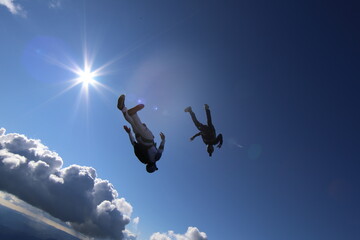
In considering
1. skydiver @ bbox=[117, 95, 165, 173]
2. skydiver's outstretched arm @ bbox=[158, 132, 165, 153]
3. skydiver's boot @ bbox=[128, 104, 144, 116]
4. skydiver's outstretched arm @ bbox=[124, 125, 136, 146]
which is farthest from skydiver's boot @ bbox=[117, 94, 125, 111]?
skydiver's outstretched arm @ bbox=[158, 132, 165, 153]

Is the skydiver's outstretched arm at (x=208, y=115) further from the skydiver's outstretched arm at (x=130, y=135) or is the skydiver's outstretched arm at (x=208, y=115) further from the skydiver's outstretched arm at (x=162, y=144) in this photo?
the skydiver's outstretched arm at (x=130, y=135)

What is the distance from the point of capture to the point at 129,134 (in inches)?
242

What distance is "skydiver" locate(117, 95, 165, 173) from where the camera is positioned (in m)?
6.12

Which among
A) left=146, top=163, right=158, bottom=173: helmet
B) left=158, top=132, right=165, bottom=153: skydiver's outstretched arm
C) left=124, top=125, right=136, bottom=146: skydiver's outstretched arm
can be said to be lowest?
left=146, top=163, right=158, bottom=173: helmet

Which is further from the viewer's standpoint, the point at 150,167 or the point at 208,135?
the point at 208,135

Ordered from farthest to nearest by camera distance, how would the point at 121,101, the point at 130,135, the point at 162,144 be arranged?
1. the point at 162,144
2. the point at 130,135
3. the point at 121,101

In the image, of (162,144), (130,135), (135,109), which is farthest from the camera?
(162,144)

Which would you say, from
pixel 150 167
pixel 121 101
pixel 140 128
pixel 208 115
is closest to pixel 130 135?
pixel 140 128

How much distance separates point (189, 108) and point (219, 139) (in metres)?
2.66

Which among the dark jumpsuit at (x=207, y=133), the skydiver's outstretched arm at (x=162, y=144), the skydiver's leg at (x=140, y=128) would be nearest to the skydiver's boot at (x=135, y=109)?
the skydiver's leg at (x=140, y=128)

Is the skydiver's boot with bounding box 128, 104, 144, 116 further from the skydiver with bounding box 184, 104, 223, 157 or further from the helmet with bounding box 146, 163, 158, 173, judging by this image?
the skydiver with bounding box 184, 104, 223, 157

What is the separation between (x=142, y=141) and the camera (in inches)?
253

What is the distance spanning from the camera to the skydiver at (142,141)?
6.12 metres

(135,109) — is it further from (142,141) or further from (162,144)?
(162,144)
